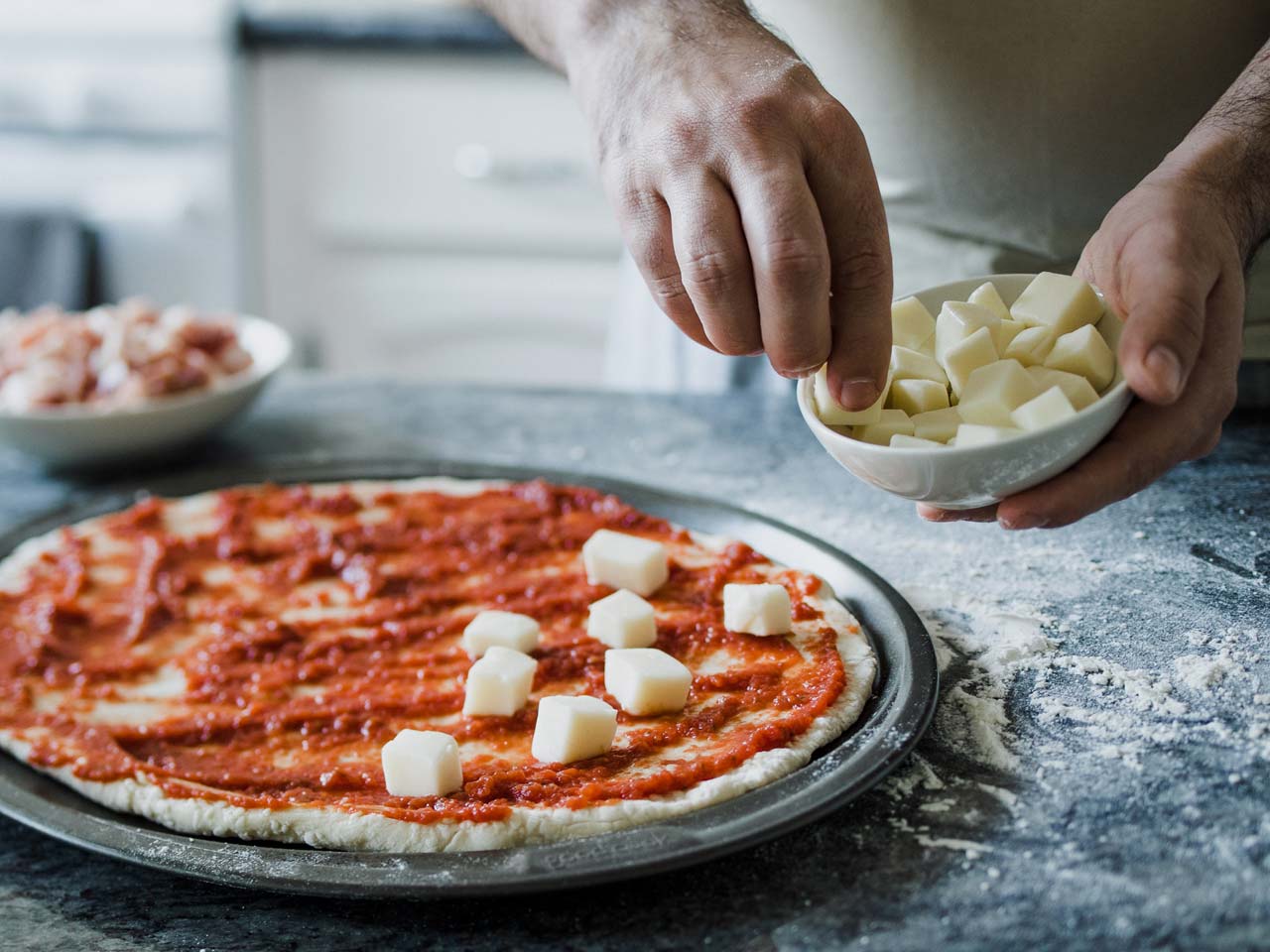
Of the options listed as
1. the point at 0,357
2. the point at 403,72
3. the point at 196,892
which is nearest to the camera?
the point at 196,892

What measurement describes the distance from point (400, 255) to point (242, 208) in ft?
1.42

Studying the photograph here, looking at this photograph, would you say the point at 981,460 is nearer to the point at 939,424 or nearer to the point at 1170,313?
the point at 939,424

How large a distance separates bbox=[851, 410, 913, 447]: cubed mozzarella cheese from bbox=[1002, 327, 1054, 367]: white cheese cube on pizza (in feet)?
0.36

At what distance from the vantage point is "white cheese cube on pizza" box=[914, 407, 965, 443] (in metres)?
1.08

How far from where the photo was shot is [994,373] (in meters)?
1.08

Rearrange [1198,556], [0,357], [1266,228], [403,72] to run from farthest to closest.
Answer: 1. [403,72]
2. [0,357]
3. [1198,556]
4. [1266,228]

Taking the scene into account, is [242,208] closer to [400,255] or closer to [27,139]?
[400,255]

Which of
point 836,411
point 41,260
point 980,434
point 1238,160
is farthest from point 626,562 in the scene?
point 41,260

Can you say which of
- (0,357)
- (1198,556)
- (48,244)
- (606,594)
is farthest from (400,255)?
(1198,556)

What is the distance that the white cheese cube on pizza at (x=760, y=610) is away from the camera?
1.27 meters

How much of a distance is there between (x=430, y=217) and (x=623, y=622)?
223 cm

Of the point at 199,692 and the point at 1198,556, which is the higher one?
the point at 1198,556

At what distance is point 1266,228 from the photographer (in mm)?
1205

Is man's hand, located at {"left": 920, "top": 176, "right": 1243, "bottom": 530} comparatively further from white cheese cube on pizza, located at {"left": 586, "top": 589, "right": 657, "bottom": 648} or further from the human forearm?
white cheese cube on pizza, located at {"left": 586, "top": 589, "right": 657, "bottom": 648}
